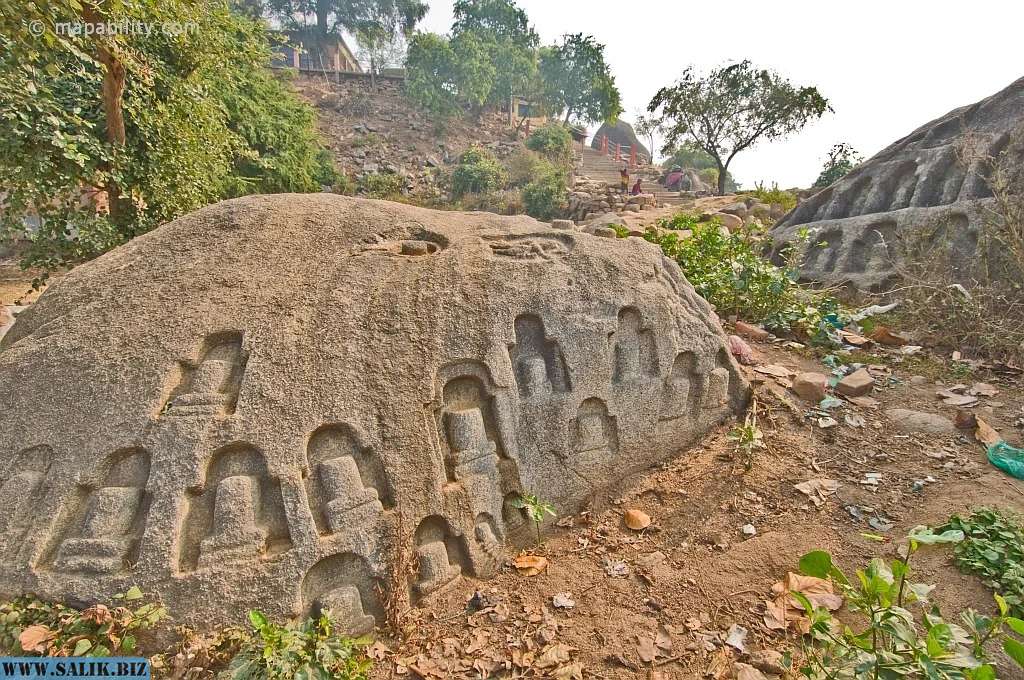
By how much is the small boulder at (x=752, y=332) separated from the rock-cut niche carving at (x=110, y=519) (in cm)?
439

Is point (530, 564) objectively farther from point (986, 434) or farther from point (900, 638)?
point (986, 434)

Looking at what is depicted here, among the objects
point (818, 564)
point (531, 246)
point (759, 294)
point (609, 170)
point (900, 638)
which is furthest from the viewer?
point (609, 170)

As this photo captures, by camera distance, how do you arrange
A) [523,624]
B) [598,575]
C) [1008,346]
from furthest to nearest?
[1008,346] → [598,575] → [523,624]

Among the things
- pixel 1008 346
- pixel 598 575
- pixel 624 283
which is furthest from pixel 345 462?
pixel 1008 346

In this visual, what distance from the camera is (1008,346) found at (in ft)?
13.0

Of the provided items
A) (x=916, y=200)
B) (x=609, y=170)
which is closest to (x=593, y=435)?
(x=916, y=200)

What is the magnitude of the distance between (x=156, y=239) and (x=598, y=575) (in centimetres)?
262

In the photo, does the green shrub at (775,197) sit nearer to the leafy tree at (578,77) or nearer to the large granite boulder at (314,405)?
the large granite boulder at (314,405)

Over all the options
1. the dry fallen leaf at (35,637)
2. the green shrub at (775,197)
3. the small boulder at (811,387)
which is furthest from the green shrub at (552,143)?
the dry fallen leaf at (35,637)

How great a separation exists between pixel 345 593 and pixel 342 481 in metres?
0.42

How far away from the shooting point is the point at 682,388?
3.07m

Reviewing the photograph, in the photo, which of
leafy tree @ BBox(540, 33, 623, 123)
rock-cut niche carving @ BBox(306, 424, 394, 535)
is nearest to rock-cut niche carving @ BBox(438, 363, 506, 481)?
rock-cut niche carving @ BBox(306, 424, 394, 535)

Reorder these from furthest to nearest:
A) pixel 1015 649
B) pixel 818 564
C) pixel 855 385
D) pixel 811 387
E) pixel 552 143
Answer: pixel 552 143, pixel 855 385, pixel 811 387, pixel 818 564, pixel 1015 649

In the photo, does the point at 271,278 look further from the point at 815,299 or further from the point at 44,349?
the point at 815,299
